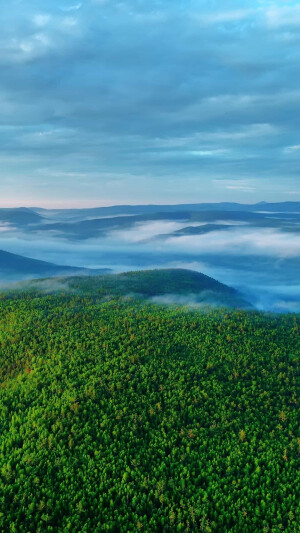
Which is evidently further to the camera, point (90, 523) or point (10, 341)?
point (10, 341)

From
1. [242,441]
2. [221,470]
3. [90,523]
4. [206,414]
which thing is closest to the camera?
[90,523]

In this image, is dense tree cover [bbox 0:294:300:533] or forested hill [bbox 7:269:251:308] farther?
forested hill [bbox 7:269:251:308]

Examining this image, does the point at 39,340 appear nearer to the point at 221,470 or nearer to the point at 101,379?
the point at 101,379

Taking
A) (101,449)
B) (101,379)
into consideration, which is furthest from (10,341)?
(101,449)

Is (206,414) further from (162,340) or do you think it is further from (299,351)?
(299,351)

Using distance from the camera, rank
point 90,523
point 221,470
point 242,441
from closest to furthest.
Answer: point 90,523
point 221,470
point 242,441
